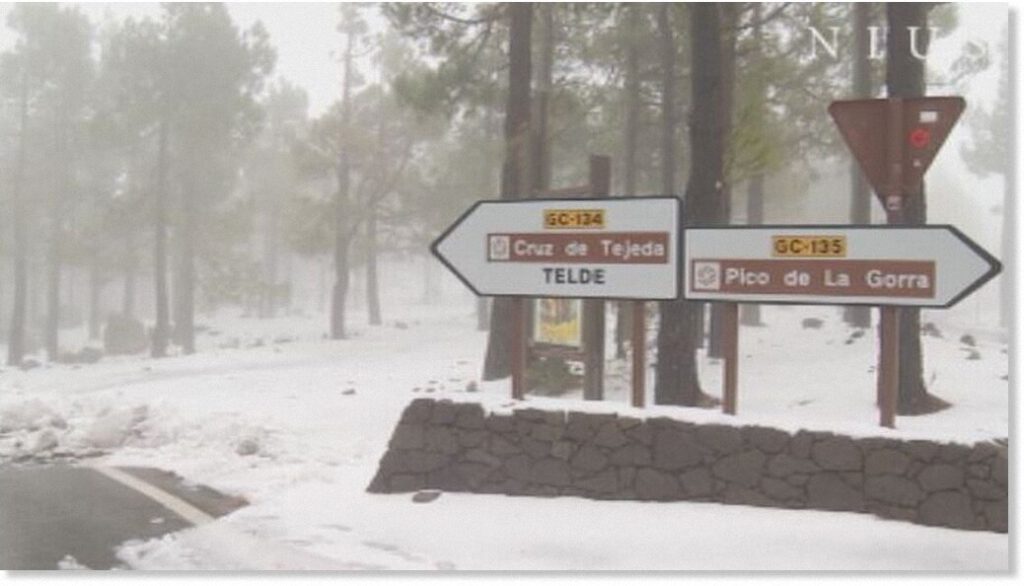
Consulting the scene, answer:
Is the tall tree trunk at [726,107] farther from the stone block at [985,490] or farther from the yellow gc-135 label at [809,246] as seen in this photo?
the stone block at [985,490]

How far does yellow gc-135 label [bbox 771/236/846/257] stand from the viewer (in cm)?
430

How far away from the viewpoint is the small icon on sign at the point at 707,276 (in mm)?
4574

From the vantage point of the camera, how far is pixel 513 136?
31.7 feet

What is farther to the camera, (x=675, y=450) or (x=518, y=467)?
(x=518, y=467)

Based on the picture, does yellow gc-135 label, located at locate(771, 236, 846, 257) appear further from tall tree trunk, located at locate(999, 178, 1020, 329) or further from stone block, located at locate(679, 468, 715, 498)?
Answer: stone block, located at locate(679, 468, 715, 498)

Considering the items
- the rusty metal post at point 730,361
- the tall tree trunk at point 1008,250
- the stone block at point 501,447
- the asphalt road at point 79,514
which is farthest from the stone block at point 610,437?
the asphalt road at point 79,514

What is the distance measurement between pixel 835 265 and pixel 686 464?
1380mm

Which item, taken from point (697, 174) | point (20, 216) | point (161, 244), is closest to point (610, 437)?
point (697, 174)

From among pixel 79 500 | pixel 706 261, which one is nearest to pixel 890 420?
pixel 706 261

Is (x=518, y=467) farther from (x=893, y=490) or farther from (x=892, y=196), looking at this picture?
(x=892, y=196)

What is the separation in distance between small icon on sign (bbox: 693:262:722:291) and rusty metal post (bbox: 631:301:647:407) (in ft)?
1.20

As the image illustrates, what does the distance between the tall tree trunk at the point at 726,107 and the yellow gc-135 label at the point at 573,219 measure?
6.58 ft

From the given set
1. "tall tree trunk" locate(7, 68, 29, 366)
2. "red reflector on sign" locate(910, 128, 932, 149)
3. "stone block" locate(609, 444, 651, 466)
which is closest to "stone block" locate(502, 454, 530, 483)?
"stone block" locate(609, 444, 651, 466)

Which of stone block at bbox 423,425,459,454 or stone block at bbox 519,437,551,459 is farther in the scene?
stone block at bbox 423,425,459,454
